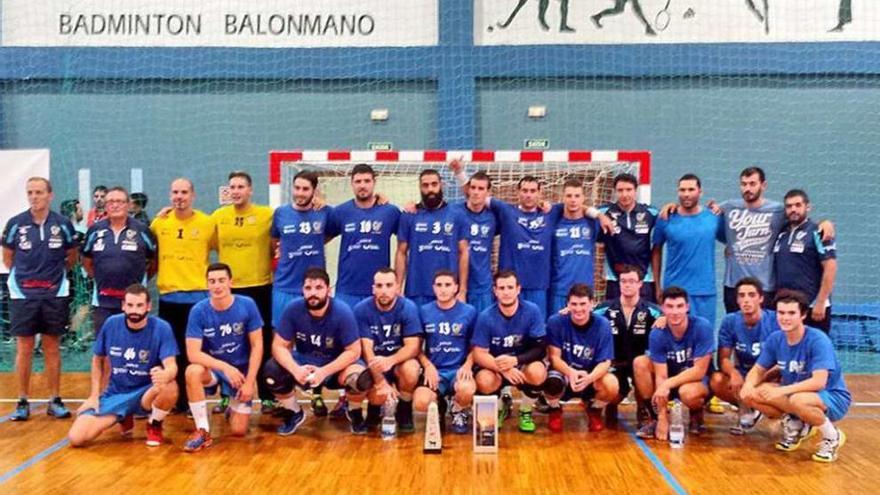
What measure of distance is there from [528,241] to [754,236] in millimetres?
1864

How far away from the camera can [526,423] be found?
670 cm

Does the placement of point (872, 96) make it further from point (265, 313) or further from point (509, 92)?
point (265, 313)

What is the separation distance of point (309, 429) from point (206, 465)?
119 centimetres

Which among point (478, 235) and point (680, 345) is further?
point (478, 235)

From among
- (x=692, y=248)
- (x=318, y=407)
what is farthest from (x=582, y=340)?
(x=318, y=407)

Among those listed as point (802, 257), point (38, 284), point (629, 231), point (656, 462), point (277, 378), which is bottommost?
point (656, 462)

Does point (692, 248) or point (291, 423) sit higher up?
point (692, 248)

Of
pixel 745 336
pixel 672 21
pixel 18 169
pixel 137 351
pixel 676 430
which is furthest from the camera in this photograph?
pixel 672 21

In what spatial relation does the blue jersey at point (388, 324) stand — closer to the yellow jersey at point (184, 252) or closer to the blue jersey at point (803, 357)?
the yellow jersey at point (184, 252)

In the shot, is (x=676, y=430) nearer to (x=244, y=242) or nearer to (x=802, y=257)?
(x=802, y=257)

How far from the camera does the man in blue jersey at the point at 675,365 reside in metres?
6.43

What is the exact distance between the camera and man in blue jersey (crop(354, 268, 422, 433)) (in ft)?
21.3

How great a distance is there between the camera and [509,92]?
1150 centimetres

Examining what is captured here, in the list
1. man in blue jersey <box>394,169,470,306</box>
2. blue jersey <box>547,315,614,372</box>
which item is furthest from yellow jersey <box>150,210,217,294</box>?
blue jersey <box>547,315,614,372</box>
